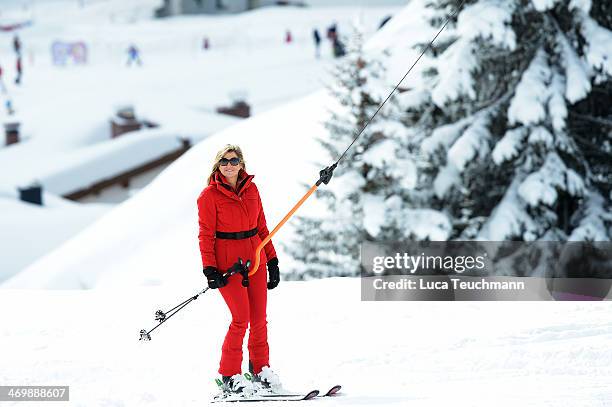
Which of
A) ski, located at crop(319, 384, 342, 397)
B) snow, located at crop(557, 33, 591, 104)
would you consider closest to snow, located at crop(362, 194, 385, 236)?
snow, located at crop(557, 33, 591, 104)

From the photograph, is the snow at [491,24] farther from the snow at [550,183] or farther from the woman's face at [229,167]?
the woman's face at [229,167]

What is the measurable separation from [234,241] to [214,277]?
28cm

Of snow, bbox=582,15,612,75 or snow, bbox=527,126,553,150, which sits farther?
snow, bbox=527,126,553,150

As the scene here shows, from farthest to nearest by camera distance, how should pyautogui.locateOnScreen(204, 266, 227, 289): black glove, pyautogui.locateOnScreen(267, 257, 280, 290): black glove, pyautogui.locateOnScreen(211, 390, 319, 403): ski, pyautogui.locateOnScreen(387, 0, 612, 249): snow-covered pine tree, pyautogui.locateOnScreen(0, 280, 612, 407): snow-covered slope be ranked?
pyautogui.locateOnScreen(387, 0, 612, 249): snow-covered pine tree, pyautogui.locateOnScreen(0, 280, 612, 407): snow-covered slope, pyautogui.locateOnScreen(267, 257, 280, 290): black glove, pyautogui.locateOnScreen(211, 390, 319, 403): ski, pyautogui.locateOnScreen(204, 266, 227, 289): black glove

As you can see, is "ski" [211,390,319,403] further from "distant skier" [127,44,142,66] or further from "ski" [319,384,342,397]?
"distant skier" [127,44,142,66]

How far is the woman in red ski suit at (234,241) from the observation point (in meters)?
5.60

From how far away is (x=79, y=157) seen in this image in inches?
1506

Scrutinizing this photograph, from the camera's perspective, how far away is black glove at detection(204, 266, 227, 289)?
18.1ft

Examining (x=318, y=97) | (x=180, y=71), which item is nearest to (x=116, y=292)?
(x=318, y=97)

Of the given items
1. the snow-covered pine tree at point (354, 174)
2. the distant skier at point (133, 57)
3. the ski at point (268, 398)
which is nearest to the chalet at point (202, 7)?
the distant skier at point (133, 57)

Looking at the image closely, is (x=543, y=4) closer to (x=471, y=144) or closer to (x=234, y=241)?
(x=471, y=144)

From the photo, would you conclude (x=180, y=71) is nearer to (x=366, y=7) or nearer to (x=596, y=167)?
(x=366, y=7)

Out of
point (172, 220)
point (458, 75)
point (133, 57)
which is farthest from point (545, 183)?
point (133, 57)

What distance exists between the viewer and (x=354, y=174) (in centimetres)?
1420
